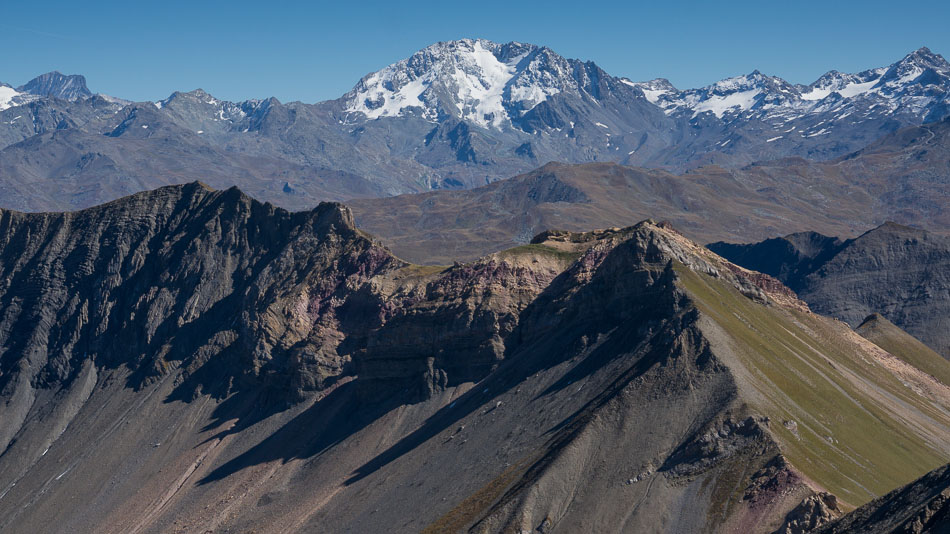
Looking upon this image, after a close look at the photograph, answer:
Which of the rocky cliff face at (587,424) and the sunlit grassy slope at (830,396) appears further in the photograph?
the sunlit grassy slope at (830,396)

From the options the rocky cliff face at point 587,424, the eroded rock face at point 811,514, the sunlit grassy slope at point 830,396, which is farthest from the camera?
the sunlit grassy slope at point 830,396

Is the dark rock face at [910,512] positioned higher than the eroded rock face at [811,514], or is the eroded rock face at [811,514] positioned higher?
the dark rock face at [910,512]

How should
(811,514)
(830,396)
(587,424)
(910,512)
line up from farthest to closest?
(830,396), (587,424), (811,514), (910,512)

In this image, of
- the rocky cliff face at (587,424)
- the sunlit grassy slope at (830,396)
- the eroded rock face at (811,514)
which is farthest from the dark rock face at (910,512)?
the sunlit grassy slope at (830,396)

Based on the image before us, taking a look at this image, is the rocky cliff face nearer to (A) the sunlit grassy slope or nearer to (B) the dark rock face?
(A) the sunlit grassy slope

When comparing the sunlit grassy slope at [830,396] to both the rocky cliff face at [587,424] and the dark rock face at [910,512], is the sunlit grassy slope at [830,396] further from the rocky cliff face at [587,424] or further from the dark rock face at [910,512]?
the dark rock face at [910,512]

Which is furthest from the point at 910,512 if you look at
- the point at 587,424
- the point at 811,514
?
the point at 587,424

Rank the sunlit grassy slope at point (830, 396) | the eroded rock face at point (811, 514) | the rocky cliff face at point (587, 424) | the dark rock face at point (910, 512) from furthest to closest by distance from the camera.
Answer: the sunlit grassy slope at point (830, 396) → the rocky cliff face at point (587, 424) → the eroded rock face at point (811, 514) → the dark rock face at point (910, 512)

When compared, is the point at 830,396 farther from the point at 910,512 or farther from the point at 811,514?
the point at 910,512

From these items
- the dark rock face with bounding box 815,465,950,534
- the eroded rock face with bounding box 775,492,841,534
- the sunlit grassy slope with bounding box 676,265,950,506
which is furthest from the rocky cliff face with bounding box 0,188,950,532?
the dark rock face with bounding box 815,465,950,534
